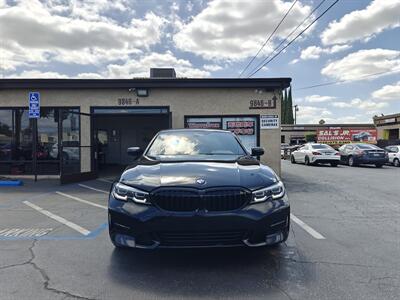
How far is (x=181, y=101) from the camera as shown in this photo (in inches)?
507

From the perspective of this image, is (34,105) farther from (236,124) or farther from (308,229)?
(308,229)

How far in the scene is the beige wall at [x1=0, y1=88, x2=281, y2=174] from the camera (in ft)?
41.8

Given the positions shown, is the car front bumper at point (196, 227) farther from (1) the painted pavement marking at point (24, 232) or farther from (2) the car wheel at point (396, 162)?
(2) the car wheel at point (396, 162)

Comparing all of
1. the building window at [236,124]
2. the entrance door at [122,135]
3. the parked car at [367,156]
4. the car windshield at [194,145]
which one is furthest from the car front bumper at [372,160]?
the car windshield at [194,145]

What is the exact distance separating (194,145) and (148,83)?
7898 mm

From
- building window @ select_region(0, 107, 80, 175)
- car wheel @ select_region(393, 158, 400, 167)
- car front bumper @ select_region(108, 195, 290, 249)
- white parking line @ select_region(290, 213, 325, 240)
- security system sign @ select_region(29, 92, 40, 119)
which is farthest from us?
car wheel @ select_region(393, 158, 400, 167)

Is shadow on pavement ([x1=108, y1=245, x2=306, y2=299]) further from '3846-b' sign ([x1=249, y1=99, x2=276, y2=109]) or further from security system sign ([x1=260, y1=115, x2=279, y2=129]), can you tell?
'3846-b' sign ([x1=249, y1=99, x2=276, y2=109])

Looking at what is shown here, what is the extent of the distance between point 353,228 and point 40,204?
21.5 feet

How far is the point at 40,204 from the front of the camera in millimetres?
7867

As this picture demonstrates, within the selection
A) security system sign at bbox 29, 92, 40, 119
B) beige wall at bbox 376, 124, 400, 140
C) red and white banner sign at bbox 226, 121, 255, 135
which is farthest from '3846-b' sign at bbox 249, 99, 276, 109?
beige wall at bbox 376, 124, 400, 140

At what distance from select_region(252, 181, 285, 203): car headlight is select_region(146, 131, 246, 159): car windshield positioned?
A: 4.05ft

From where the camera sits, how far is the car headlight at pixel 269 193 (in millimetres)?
3629

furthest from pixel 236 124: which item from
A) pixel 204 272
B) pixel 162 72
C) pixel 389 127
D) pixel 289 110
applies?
pixel 289 110

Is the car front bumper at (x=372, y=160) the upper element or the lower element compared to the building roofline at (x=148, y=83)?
lower
